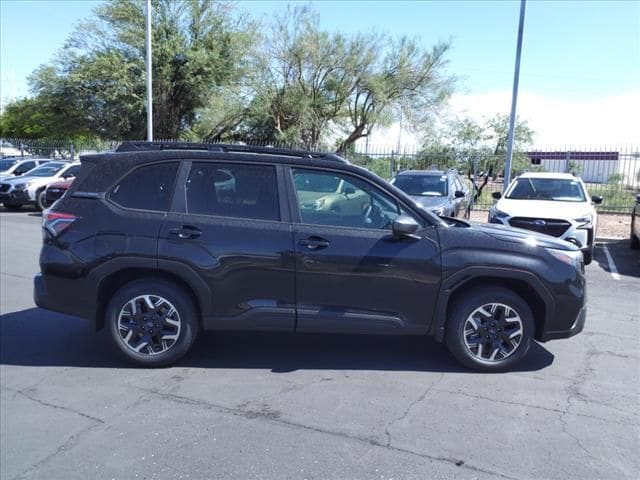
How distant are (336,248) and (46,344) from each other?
10.1ft

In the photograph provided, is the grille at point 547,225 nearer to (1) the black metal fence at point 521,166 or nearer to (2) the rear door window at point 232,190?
(2) the rear door window at point 232,190

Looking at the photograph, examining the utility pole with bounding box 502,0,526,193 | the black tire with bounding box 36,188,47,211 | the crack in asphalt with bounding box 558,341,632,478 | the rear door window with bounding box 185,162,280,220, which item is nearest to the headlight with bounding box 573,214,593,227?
the crack in asphalt with bounding box 558,341,632,478

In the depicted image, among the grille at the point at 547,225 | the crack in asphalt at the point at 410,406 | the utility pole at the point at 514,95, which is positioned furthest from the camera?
the utility pole at the point at 514,95

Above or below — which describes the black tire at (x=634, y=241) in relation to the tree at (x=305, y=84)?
below

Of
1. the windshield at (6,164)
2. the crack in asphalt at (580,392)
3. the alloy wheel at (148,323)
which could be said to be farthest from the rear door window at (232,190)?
the windshield at (6,164)

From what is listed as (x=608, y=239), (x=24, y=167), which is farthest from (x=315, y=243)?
(x=24, y=167)

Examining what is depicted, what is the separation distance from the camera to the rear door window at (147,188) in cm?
468

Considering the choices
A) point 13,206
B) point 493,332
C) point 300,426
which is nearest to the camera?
point 300,426

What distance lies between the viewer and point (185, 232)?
4543 mm

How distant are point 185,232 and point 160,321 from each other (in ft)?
2.64

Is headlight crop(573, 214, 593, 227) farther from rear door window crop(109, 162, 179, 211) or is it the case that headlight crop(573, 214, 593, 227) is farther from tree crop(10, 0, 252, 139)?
tree crop(10, 0, 252, 139)

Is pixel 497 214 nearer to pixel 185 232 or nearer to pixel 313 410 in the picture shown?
pixel 185 232

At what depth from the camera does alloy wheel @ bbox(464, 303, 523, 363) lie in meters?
4.55

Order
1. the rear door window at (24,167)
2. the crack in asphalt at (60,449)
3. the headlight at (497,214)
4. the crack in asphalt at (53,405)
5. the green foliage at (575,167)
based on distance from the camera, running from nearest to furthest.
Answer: the crack in asphalt at (60,449) < the crack in asphalt at (53,405) < the headlight at (497,214) < the green foliage at (575,167) < the rear door window at (24,167)
